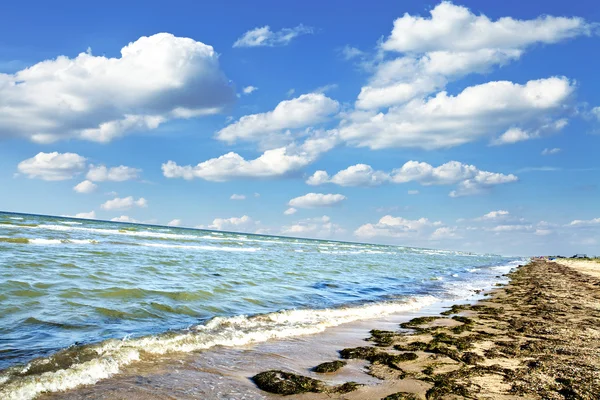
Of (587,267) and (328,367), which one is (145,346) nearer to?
(328,367)

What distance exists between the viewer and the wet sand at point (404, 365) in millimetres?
5859

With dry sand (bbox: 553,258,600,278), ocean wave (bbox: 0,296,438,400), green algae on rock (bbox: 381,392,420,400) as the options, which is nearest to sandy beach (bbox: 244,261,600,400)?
green algae on rock (bbox: 381,392,420,400)

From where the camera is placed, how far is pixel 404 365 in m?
7.48

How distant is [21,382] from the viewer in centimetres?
542

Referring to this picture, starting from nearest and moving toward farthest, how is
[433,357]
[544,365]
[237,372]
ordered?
[237,372] → [544,365] → [433,357]

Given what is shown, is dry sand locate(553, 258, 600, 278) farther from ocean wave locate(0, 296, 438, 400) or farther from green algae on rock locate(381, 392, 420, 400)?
green algae on rock locate(381, 392, 420, 400)

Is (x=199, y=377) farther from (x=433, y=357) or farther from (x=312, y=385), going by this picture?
(x=433, y=357)

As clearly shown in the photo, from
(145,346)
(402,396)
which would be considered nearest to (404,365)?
(402,396)

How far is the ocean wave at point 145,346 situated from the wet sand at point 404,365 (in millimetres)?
298

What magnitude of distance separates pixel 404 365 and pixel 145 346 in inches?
189

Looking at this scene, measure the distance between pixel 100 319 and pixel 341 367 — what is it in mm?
5674

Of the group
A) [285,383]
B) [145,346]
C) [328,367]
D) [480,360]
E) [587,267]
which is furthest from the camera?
[587,267]

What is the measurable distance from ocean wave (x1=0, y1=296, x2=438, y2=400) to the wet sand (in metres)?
0.30

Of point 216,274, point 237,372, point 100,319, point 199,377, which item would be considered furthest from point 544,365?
point 216,274
